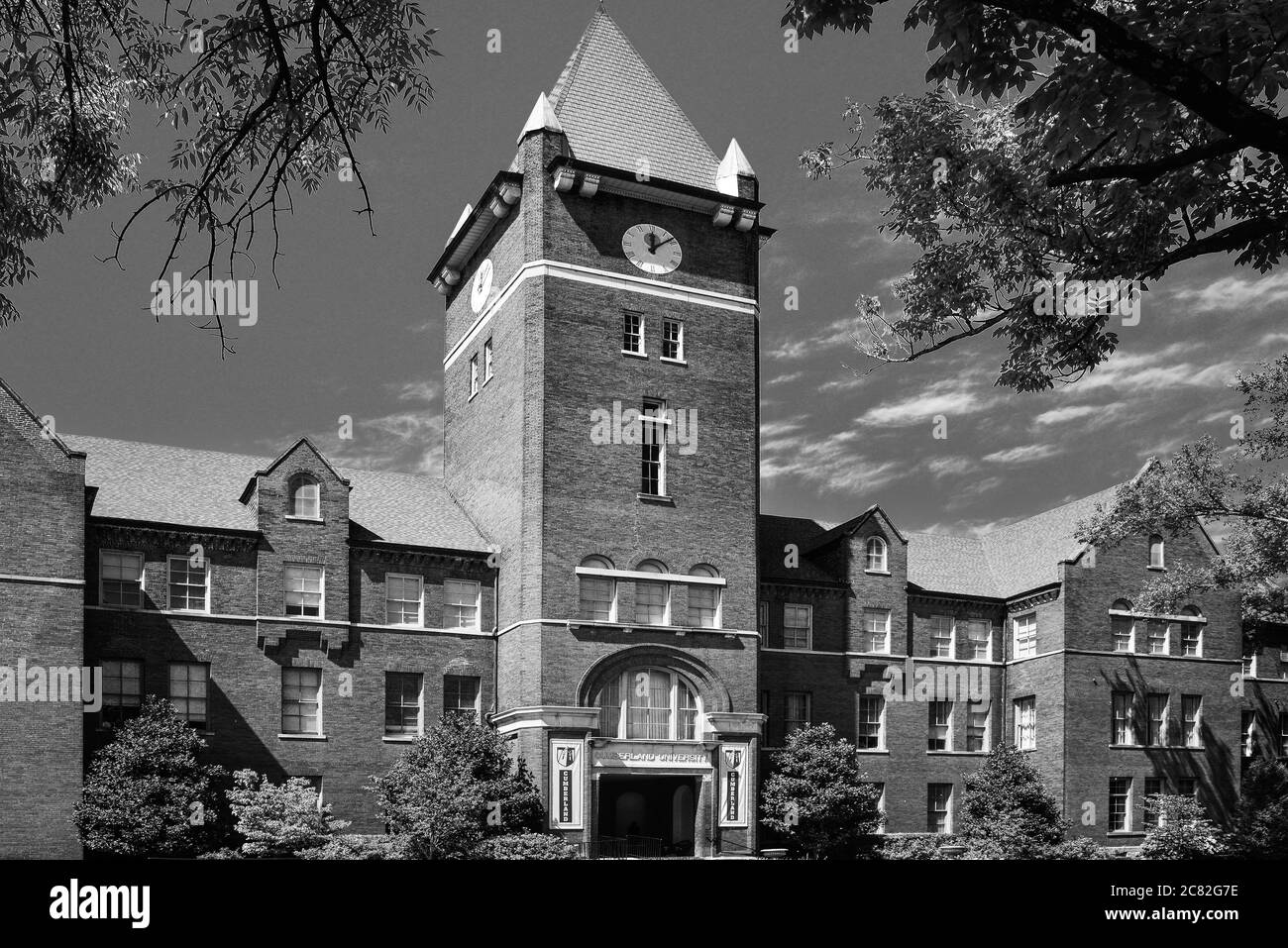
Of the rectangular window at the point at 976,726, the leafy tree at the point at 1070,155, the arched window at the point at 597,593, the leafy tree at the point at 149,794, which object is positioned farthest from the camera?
the rectangular window at the point at 976,726

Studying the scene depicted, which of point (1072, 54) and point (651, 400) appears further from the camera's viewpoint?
point (651, 400)

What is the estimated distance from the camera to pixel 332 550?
4231cm

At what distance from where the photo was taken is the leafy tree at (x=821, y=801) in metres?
41.7

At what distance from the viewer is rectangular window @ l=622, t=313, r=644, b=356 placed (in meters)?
44.5

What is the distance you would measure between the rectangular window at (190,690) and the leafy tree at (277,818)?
2.33 meters

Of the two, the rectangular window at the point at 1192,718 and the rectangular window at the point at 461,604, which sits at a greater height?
the rectangular window at the point at 461,604

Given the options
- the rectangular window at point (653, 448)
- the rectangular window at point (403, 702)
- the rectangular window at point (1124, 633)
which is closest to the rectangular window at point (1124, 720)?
the rectangular window at point (1124, 633)

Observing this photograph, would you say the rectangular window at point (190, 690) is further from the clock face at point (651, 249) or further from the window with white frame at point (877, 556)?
the window with white frame at point (877, 556)

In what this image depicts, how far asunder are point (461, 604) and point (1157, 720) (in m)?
28.6

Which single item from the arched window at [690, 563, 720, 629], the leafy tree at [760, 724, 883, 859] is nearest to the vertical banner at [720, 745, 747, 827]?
the leafy tree at [760, 724, 883, 859]

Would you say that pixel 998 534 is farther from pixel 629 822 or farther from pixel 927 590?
pixel 629 822

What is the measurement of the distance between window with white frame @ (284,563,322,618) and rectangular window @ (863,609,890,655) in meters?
20.9

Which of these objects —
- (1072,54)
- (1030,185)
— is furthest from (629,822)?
(1072,54)
